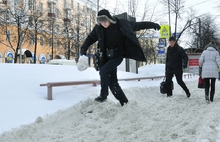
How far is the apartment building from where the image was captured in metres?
25.4

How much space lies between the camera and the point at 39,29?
28.3 m

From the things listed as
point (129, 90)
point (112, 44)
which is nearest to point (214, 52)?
point (129, 90)

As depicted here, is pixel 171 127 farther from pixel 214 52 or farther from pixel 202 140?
pixel 214 52

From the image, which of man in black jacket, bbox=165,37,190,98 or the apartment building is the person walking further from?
the apartment building

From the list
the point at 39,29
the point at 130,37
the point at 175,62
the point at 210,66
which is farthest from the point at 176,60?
the point at 39,29

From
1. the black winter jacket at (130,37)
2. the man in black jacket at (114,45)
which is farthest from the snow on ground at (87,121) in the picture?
the black winter jacket at (130,37)

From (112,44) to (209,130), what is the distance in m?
2.33

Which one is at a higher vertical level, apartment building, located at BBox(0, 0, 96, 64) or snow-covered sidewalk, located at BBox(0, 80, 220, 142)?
apartment building, located at BBox(0, 0, 96, 64)

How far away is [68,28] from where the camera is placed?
33.3 m

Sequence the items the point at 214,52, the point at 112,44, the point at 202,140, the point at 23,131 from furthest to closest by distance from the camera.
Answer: the point at 214,52
the point at 112,44
the point at 23,131
the point at 202,140

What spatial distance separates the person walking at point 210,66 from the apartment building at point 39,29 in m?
19.8

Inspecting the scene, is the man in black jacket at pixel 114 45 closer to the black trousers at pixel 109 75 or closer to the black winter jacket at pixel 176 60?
the black trousers at pixel 109 75

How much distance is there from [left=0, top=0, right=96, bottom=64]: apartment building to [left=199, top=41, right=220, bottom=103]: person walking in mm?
19785

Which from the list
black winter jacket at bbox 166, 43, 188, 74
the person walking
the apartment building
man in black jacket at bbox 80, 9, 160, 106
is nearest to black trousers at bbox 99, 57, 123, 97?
man in black jacket at bbox 80, 9, 160, 106
